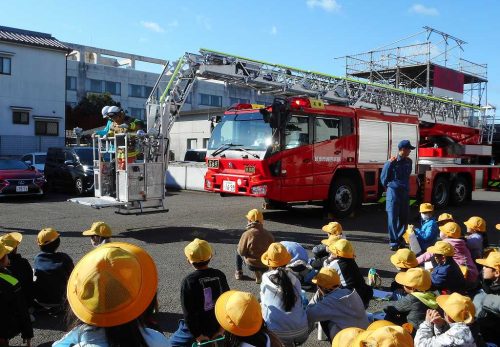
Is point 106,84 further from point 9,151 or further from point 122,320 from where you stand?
point 122,320

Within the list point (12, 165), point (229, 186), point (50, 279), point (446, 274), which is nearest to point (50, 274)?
point (50, 279)

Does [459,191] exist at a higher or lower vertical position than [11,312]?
higher

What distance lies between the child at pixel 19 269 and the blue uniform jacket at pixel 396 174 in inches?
247

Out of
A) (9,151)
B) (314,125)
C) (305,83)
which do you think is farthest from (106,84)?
(314,125)

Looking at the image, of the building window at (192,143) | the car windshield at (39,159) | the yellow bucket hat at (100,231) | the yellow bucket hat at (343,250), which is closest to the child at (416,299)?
the yellow bucket hat at (343,250)

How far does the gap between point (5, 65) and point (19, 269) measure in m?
28.5

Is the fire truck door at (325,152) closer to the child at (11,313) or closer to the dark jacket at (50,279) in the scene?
the dark jacket at (50,279)

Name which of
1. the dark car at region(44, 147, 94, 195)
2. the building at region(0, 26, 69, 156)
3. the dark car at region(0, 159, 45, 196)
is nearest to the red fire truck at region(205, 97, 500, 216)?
the dark car at region(44, 147, 94, 195)

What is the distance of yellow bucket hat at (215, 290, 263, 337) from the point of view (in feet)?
8.82

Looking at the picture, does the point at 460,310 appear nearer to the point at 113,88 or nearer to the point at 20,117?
the point at 20,117

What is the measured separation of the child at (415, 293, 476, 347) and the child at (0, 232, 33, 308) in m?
3.83

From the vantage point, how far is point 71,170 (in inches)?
659

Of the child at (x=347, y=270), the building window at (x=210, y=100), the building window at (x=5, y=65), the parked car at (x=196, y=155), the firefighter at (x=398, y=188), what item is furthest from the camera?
the building window at (x=210, y=100)

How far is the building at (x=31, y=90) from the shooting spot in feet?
95.3
